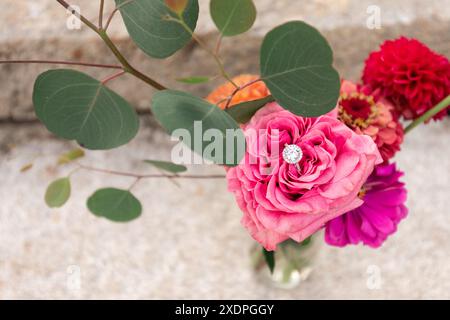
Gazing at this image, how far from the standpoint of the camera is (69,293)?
572 millimetres

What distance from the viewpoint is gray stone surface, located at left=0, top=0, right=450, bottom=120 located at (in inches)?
24.0

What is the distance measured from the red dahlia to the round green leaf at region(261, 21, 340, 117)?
13cm

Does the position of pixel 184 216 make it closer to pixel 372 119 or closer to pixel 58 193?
pixel 58 193

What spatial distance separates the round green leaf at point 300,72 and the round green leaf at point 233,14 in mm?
25

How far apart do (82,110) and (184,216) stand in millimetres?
345

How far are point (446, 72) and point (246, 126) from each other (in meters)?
0.19

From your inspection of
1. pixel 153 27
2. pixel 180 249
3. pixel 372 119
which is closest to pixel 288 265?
pixel 180 249

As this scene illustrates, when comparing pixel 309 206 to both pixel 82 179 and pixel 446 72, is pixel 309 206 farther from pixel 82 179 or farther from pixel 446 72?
pixel 82 179

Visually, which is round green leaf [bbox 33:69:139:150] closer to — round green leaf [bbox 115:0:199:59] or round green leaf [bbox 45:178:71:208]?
round green leaf [bbox 115:0:199:59]

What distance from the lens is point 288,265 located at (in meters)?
0.54

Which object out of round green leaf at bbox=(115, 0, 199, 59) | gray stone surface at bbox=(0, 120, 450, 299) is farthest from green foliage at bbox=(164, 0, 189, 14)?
gray stone surface at bbox=(0, 120, 450, 299)

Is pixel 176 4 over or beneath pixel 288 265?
over

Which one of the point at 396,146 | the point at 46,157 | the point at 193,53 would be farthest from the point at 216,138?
the point at 46,157

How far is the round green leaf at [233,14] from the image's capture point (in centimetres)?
29
